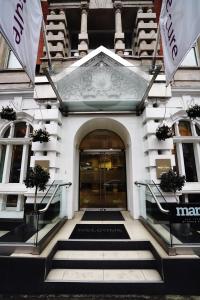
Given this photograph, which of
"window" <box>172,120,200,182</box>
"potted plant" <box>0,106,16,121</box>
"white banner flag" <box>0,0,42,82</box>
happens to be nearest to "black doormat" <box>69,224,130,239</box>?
"window" <box>172,120,200,182</box>

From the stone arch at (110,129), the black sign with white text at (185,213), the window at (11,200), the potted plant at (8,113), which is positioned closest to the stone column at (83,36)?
the stone arch at (110,129)

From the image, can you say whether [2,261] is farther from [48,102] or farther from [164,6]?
[164,6]

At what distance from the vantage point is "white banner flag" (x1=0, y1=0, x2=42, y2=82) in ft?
10.5

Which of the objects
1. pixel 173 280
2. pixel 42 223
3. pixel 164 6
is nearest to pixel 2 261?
pixel 42 223

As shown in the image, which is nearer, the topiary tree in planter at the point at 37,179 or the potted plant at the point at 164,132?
the topiary tree in planter at the point at 37,179

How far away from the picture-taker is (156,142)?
6.75 metres

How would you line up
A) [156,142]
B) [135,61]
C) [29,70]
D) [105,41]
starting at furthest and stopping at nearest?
[105,41]
[135,61]
[156,142]
[29,70]

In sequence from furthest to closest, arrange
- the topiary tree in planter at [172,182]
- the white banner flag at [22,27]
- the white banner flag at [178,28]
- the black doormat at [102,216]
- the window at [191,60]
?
the window at [191,60] → the black doormat at [102,216] → the topiary tree in planter at [172,182] → the white banner flag at [178,28] → the white banner flag at [22,27]

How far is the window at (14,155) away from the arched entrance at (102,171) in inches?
102

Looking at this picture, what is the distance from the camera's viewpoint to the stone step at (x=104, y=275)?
11.6 feet

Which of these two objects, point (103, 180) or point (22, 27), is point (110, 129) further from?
point (22, 27)

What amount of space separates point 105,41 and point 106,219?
9216 millimetres

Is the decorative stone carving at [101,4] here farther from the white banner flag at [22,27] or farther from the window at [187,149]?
the window at [187,149]

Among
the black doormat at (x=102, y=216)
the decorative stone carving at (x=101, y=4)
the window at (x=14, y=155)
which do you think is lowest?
the black doormat at (x=102, y=216)
